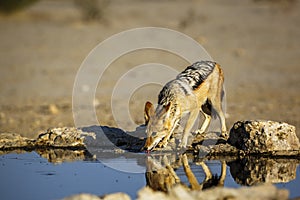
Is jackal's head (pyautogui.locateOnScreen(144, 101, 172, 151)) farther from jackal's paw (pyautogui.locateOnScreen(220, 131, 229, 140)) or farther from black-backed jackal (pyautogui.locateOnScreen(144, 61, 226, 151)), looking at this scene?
jackal's paw (pyautogui.locateOnScreen(220, 131, 229, 140))

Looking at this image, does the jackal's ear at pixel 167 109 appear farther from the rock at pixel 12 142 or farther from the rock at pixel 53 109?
the rock at pixel 53 109

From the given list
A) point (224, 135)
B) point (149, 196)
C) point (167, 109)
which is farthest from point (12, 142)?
point (149, 196)

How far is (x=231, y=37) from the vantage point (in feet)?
77.1

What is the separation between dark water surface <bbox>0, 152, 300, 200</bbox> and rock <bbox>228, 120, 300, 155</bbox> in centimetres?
34

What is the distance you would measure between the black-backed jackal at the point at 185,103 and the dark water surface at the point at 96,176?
0.45m

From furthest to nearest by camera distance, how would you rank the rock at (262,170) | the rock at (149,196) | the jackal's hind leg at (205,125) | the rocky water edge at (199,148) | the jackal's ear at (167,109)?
1. the jackal's hind leg at (205,125)
2. the jackal's ear at (167,109)
3. the rocky water edge at (199,148)
4. the rock at (262,170)
5. the rock at (149,196)

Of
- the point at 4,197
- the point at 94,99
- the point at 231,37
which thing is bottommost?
the point at 4,197

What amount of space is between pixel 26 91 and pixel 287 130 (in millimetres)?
9570

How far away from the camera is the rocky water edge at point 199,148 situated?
7.85 metres

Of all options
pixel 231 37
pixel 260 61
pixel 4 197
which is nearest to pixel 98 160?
pixel 4 197

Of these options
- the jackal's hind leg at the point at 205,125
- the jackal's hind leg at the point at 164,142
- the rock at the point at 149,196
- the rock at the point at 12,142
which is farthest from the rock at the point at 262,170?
the rock at the point at 12,142

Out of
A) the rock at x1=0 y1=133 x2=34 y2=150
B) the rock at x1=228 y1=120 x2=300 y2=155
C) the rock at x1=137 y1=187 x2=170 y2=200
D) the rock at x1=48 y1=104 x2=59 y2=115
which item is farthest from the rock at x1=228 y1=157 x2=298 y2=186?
the rock at x1=48 y1=104 x2=59 y2=115

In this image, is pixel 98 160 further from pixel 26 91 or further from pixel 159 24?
pixel 159 24

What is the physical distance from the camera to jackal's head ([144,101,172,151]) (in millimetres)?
8445
